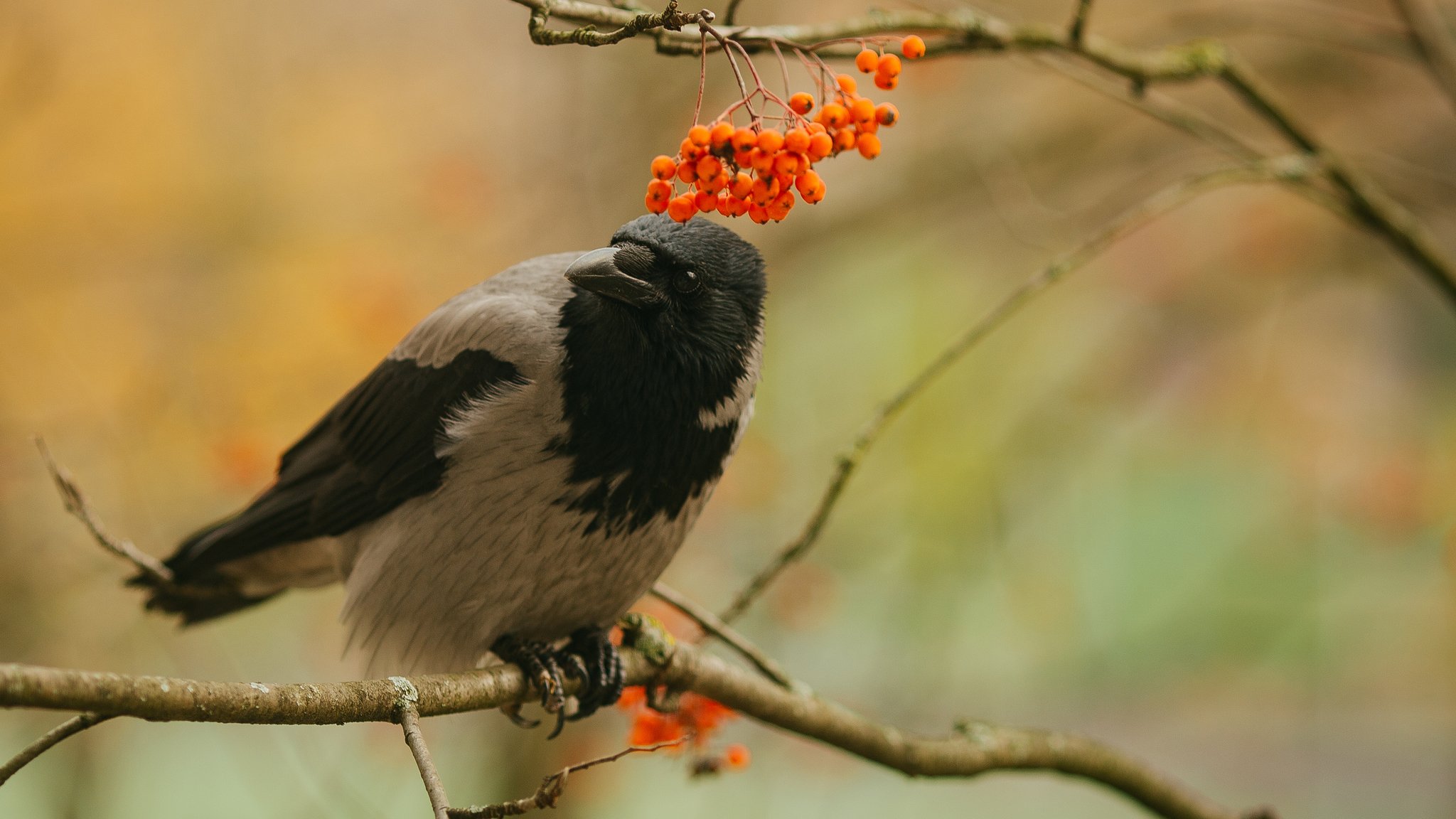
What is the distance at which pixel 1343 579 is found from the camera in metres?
10.5

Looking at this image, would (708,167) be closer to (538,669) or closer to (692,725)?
(538,669)

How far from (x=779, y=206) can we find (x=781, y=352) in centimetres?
652

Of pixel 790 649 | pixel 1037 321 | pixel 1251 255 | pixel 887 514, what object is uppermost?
pixel 1251 255

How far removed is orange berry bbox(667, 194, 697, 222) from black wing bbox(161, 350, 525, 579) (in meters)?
1.12

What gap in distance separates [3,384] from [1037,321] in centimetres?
730

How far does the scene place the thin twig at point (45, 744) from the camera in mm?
1478

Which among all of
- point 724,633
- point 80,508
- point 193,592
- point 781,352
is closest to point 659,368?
point 724,633

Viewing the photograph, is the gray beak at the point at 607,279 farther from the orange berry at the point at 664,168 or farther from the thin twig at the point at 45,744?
the thin twig at the point at 45,744

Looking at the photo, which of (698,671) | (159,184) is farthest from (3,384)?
(698,671)

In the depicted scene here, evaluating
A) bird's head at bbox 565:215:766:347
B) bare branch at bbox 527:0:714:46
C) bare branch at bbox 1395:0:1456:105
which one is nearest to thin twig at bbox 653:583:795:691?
bird's head at bbox 565:215:766:347

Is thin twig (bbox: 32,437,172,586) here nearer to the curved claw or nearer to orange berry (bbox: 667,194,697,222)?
the curved claw

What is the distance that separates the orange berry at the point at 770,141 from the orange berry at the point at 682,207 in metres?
0.14

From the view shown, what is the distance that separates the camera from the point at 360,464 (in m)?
3.08

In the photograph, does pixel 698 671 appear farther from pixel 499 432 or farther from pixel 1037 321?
pixel 1037 321
